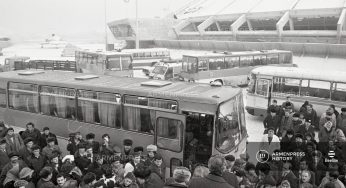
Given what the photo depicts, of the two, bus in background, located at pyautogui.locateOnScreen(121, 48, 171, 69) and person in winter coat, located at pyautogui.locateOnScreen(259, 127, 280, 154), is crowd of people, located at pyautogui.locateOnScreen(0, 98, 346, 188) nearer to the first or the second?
person in winter coat, located at pyautogui.locateOnScreen(259, 127, 280, 154)

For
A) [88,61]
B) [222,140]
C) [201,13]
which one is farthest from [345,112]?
[201,13]

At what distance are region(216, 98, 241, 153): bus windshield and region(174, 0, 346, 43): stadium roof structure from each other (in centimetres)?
2877

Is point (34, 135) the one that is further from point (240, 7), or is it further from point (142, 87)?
point (240, 7)

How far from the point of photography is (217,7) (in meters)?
55.3

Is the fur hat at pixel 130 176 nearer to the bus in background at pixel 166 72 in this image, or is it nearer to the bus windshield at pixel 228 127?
the bus windshield at pixel 228 127

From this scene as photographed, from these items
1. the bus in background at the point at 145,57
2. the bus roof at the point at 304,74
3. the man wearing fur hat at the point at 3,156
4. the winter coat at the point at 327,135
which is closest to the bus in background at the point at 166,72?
the bus in background at the point at 145,57

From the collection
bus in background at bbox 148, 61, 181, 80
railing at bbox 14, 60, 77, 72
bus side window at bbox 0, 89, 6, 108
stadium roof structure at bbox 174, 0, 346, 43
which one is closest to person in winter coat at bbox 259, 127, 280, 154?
bus side window at bbox 0, 89, 6, 108

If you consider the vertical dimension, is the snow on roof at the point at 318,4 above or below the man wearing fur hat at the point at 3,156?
above

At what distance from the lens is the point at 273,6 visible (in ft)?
146

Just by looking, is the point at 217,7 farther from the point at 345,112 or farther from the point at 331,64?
the point at 345,112

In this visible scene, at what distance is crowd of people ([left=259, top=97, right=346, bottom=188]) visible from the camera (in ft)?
20.5

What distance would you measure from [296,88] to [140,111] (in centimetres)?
882

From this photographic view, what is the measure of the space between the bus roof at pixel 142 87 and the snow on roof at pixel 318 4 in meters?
33.1

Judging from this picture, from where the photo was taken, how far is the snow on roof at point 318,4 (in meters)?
37.8
